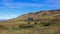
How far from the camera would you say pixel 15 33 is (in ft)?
125

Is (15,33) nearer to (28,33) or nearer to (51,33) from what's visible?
(28,33)

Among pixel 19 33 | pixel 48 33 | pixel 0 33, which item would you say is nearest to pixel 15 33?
pixel 19 33

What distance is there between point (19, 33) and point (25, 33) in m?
1.37

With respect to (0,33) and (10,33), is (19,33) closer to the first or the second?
(10,33)

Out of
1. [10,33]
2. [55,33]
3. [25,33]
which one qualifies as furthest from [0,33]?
[55,33]

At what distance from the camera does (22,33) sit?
38.2 m

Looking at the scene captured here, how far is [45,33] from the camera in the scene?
120ft

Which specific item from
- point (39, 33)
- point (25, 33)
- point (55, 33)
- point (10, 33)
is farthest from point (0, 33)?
point (55, 33)

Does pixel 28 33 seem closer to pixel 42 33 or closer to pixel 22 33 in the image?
pixel 22 33

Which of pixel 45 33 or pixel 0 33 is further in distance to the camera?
pixel 0 33

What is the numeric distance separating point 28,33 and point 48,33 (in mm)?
4637

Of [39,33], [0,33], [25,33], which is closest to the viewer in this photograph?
[39,33]

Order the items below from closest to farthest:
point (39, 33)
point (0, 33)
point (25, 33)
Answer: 1. point (39, 33)
2. point (25, 33)
3. point (0, 33)

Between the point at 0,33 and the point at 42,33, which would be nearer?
Answer: the point at 42,33
